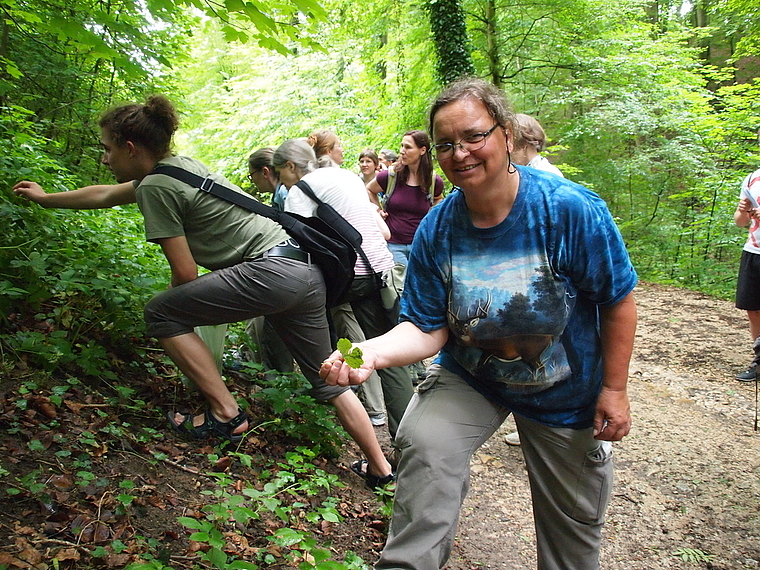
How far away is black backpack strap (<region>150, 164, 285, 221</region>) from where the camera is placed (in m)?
3.10

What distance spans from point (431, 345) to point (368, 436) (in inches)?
56.2

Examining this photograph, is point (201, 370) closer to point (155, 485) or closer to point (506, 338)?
point (155, 485)

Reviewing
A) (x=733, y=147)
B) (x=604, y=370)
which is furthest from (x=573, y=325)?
(x=733, y=147)

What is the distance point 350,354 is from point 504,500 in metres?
2.55

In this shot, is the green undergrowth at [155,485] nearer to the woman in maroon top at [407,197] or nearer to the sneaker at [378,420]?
the sneaker at [378,420]

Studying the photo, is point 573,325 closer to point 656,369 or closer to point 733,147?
point 656,369

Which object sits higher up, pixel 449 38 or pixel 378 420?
pixel 449 38

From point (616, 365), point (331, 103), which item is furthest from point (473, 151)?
point (331, 103)

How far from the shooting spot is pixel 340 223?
3602mm

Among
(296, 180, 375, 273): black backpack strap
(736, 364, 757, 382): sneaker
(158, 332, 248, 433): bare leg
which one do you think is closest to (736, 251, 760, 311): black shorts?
(736, 364, 757, 382): sneaker

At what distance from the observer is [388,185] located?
5.85 metres

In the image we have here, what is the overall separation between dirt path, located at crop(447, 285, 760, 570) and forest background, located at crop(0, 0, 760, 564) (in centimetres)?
241

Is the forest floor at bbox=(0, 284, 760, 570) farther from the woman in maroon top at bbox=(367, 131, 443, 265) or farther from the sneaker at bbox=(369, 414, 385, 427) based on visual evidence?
the woman in maroon top at bbox=(367, 131, 443, 265)

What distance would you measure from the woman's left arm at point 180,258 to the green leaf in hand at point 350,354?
5.34 ft
